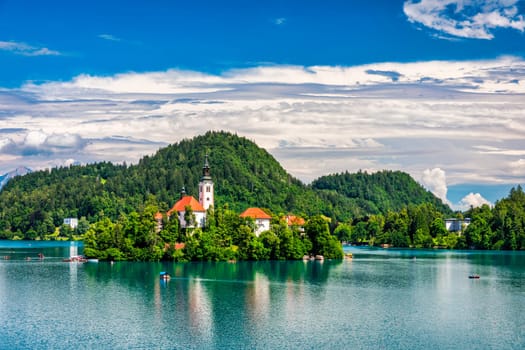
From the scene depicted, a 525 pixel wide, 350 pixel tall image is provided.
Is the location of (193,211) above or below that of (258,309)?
above

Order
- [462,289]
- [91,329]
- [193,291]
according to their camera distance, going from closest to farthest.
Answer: [91,329] → [193,291] → [462,289]

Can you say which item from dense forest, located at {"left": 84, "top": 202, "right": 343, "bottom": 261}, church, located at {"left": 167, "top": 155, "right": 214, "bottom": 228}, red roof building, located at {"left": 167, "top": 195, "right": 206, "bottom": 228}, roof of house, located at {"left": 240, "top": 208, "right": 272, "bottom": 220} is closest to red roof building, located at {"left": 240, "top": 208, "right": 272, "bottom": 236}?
roof of house, located at {"left": 240, "top": 208, "right": 272, "bottom": 220}

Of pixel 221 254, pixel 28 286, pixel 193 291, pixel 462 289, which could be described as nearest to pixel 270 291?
pixel 193 291

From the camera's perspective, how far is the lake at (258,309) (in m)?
56.8

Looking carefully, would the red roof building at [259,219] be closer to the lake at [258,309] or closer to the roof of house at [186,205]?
the roof of house at [186,205]

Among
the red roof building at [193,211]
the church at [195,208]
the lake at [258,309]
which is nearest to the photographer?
the lake at [258,309]

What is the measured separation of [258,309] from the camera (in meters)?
71.1

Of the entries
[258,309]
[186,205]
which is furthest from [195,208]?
[258,309]

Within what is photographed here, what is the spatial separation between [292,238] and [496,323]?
7393cm

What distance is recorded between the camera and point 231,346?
179 feet

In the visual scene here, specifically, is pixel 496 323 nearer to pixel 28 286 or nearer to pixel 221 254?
pixel 28 286

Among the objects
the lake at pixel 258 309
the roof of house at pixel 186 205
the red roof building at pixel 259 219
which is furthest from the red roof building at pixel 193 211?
the lake at pixel 258 309

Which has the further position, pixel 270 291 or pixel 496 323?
pixel 270 291

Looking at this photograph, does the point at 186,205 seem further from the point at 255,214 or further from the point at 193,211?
the point at 255,214
